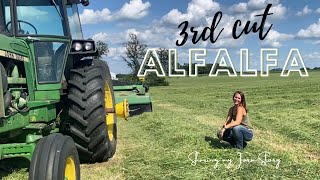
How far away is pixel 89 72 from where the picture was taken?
652cm

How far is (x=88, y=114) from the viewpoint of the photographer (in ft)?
20.1

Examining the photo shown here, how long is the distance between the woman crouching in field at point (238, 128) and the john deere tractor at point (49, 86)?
1930 millimetres

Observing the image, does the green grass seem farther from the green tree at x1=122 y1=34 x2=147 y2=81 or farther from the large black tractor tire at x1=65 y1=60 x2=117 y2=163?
the green tree at x1=122 y1=34 x2=147 y2=81

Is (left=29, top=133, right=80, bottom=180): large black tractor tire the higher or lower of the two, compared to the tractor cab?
lower

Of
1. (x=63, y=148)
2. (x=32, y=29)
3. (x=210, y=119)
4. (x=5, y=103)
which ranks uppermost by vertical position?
(x=32, y=29)

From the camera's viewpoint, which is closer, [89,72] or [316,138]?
[89,72]

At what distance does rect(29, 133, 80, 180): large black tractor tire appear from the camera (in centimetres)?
411

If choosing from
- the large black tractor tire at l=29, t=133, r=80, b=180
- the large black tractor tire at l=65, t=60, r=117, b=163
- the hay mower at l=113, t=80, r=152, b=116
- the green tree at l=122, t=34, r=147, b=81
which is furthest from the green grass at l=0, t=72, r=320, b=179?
the green tree at l=122, t=34, r=147, b=81

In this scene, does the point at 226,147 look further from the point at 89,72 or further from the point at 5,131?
the point at 5,131

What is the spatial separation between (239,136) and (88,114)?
2.59 metres

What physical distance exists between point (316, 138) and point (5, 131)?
20.1 feet

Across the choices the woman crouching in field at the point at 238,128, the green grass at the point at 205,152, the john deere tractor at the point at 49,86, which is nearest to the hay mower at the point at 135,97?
the green grass at the point at 205,152

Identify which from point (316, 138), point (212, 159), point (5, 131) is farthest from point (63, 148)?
point (316, 138)

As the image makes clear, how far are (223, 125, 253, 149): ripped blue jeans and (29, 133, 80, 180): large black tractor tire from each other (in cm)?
355
